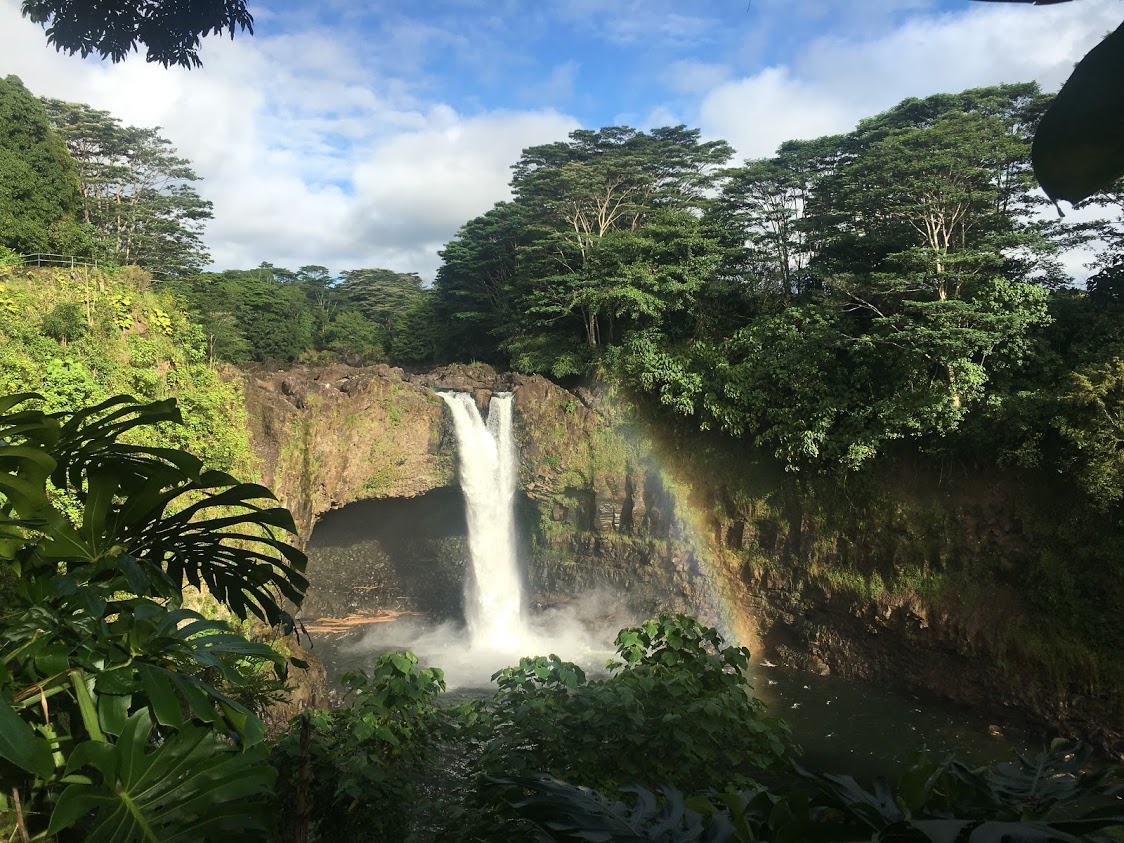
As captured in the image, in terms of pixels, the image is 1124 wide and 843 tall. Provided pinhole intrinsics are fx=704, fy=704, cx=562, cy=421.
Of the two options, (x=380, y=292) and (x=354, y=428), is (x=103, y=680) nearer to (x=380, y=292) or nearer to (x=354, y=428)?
(x=354, y=428)

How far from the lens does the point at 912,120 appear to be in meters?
12.8

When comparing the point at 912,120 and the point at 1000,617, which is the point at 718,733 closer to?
the point at 1000,617

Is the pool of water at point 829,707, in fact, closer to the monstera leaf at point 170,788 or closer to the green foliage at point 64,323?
the green foliage at point 64,323

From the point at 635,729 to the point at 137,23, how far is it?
4.00 metres

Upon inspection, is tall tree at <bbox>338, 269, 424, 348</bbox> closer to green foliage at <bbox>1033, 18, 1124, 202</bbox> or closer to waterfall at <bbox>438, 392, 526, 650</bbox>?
waterfall at <bbox>438, 392, 526, 650</bbox>

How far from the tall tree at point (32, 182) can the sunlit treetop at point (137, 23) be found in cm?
988

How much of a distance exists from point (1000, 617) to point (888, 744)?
94.4 inches

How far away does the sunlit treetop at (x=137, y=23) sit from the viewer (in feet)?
10.8

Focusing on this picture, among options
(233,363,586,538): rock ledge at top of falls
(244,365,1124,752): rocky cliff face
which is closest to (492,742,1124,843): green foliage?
(244,365,1124,752): rocky cliff face

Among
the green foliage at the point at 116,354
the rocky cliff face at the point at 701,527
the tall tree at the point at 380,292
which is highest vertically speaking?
the tall tree at the point at 380,292

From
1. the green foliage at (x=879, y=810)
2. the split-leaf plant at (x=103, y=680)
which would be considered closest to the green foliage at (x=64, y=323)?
the split-leaf plant at (x=103, y=680)

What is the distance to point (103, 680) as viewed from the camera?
4.00ft

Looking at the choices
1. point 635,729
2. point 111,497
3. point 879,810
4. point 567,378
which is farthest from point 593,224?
point 879,810

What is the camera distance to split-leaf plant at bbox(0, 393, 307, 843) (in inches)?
45.3
